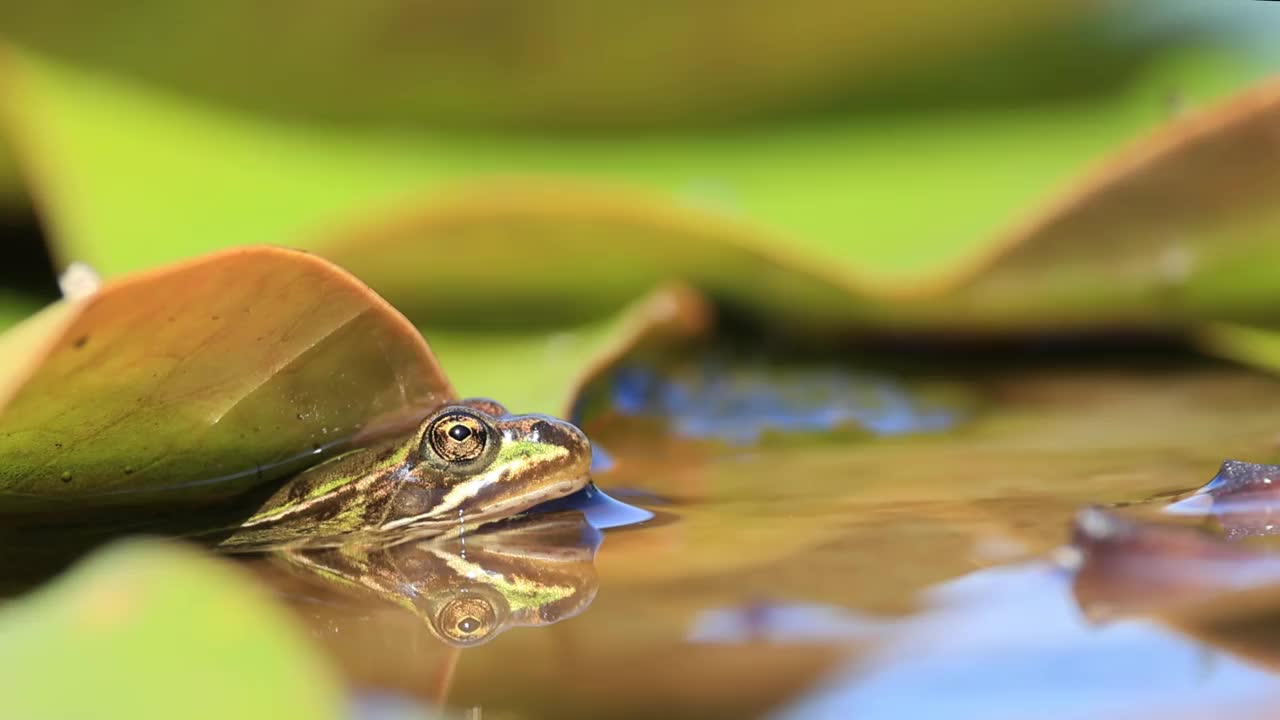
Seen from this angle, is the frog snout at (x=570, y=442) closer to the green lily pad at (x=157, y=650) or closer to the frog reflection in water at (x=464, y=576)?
the frog reflection in water at (x=464, y=576)

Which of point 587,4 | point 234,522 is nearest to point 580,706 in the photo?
point 234,522

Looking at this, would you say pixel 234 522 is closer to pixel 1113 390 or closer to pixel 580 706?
pixel 580 706

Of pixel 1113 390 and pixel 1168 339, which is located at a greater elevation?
pixel 1168 339

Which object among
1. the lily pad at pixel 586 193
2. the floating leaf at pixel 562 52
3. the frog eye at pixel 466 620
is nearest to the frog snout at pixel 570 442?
the frog eye at pixel 466 620

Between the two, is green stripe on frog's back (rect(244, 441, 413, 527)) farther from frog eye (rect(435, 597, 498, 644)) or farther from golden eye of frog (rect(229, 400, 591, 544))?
frog eye (rect(435, 597, 498, 644))

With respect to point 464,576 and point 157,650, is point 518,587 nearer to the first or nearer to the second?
point 464,576

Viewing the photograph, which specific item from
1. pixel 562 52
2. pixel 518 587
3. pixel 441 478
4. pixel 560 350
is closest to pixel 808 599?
pixel 518 587

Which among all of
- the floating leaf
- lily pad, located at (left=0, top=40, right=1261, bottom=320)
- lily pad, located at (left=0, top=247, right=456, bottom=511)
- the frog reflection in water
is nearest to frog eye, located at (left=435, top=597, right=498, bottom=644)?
the frog reflection in water
